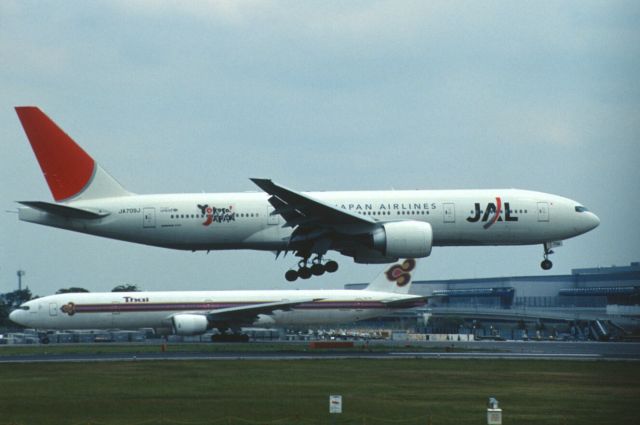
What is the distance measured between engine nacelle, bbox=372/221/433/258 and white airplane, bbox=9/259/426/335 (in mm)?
37549

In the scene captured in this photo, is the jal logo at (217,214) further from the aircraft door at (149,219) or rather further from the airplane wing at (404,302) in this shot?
the airplane wing at (404,302)

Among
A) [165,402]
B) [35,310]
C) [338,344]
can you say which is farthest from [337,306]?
[165,402]

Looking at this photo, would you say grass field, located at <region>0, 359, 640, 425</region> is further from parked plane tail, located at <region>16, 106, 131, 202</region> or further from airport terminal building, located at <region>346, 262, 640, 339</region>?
airport terminal building, located at <region>346, 262, 640, 339</region>

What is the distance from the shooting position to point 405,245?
56.7 metres

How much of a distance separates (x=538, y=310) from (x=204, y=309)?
73677 mm

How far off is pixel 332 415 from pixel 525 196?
83.1 ft

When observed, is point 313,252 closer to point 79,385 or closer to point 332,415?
point 79,385

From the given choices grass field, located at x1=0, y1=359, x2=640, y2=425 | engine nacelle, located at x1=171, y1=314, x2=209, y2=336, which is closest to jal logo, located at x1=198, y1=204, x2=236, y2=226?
grass field, located at x1=0, y1=359, x2=640, y2=425

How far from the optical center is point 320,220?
58.0 meters

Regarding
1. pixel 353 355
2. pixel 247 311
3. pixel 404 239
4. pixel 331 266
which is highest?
pixel 404 239

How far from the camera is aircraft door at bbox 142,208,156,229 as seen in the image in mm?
60156

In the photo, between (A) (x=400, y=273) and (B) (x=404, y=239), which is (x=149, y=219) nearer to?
(B) (x=404, y=239)

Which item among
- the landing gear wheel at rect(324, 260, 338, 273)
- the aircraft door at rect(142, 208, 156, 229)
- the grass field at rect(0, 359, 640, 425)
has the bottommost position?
the grass field at rect(0, 359, 640, 425)

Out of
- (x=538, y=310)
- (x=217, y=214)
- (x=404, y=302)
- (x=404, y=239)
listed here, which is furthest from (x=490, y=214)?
(x=538, y=310)
